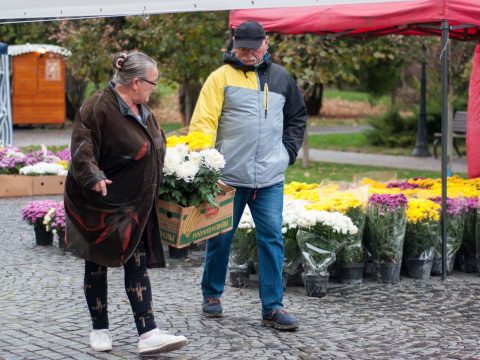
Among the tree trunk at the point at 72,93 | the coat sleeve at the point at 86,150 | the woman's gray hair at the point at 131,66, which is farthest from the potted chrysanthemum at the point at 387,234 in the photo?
the tree trunk at the point at 72,93

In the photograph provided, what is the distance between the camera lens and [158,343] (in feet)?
17.3

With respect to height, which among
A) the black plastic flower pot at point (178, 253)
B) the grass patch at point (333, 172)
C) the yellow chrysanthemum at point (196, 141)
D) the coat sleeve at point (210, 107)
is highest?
the coat sleeve at point (210, 107)

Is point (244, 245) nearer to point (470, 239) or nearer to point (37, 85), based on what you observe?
point (470, 239)

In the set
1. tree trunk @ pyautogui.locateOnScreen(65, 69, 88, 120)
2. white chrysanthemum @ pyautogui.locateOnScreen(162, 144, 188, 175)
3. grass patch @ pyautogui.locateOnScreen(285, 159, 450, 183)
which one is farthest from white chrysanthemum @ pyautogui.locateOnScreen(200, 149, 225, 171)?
tree trunk @ pyautogui.locateOnScreen(65, 69, 88, 120)

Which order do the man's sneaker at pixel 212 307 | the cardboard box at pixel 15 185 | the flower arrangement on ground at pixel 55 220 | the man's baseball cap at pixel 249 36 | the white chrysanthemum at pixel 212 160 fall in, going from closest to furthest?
the white chrysanthemum at pixel 212 160
the man's baseball cap at pixel 249 36
the man's sneaker at pixel 212 307
the flower arrangement on ground at pixel 55 220
the cardboard box at pixel 15 185

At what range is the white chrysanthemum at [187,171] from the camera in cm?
532

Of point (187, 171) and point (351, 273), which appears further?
point (351, 273)

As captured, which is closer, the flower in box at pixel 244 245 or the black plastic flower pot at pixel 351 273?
the flower in box at pixel 244 245

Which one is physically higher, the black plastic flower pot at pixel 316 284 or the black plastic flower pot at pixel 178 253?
the black plastic flower pot at pixel 316 284

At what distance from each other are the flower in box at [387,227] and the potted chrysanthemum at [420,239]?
7.1 inches

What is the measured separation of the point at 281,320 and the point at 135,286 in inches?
45.6

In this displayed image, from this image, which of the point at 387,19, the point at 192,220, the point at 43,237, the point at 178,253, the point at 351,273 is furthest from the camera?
the point at 43,237

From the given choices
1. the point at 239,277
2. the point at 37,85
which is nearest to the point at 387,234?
the point at 239,277

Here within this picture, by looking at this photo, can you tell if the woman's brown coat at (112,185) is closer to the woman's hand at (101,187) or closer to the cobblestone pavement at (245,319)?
the woman's hand at (101,187)
